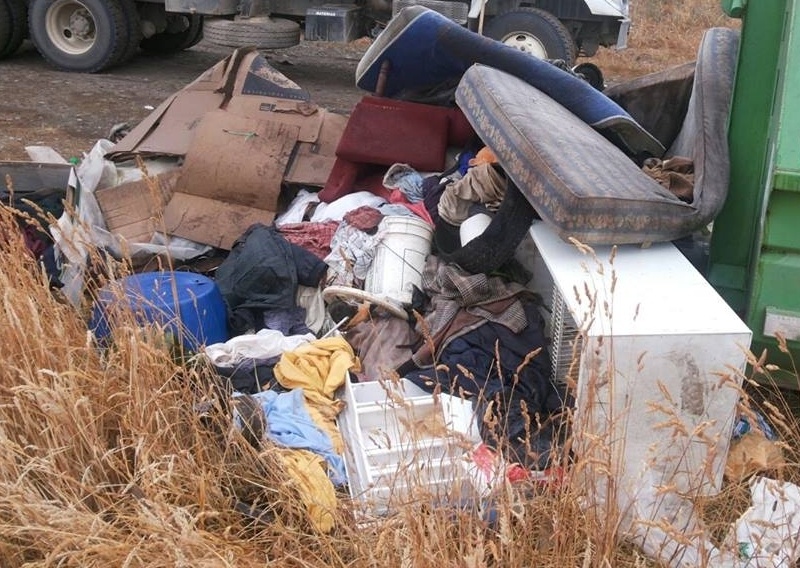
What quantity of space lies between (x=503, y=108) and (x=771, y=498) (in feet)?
5.28

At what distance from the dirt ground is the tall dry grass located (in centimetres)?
439

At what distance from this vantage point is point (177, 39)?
10.5 metres

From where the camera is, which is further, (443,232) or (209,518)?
(443,232)

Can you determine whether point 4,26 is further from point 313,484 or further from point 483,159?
point 313,484

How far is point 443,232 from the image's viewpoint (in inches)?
151

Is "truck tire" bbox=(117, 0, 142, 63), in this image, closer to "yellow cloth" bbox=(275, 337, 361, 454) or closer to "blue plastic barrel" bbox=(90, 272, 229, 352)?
"blue plastic barrel" bbox=(90, 272, 229, 352)

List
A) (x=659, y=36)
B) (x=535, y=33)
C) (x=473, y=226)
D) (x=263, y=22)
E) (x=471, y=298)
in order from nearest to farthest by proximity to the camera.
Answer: (x=471, y=298) → (x=473, y=226) → (x=535, y=33) → (x=263, y=22) → (x=659, y=36)

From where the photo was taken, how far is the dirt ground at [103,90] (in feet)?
23.4

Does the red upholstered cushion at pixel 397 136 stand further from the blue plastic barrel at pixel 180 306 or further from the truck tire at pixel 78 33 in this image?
Result: the truck tire at pixel 78 33

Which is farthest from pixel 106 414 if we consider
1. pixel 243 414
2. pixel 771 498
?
pixel 771 498

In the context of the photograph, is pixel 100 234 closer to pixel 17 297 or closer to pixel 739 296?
pixel 17 297

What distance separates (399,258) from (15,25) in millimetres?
7498

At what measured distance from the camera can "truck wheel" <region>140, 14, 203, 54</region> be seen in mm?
10398

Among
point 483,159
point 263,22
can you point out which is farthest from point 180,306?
point 263,22
